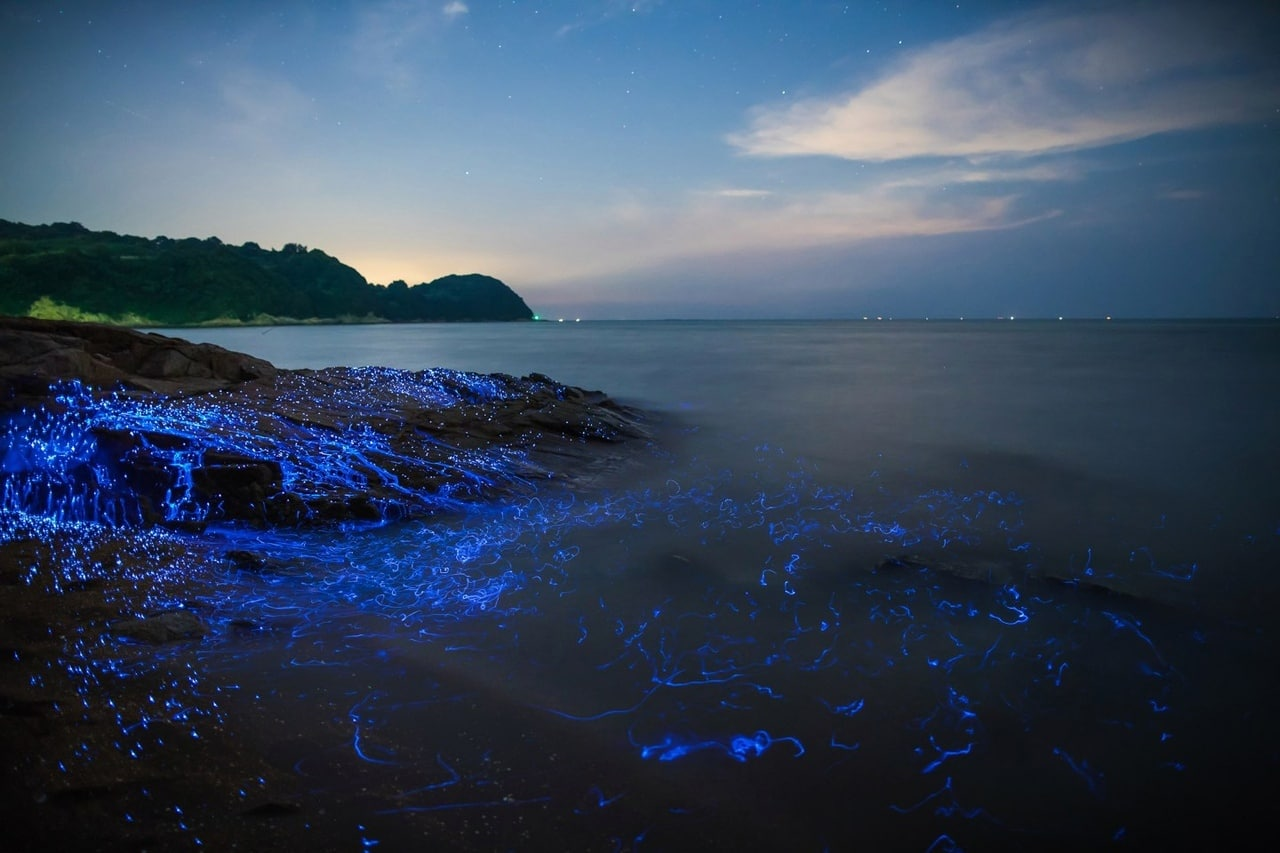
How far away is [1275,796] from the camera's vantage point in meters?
3.06

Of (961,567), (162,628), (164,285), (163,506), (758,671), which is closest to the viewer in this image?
(162,628)

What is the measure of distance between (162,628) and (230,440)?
361 cm

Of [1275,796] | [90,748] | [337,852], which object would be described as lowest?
[1275,796]

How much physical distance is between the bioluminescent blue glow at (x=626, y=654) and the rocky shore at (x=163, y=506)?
2.0 inches

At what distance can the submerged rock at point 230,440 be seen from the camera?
6.07 m

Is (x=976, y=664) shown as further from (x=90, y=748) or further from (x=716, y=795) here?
(x=90, y=748)

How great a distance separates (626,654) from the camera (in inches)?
170

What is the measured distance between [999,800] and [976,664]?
137cm

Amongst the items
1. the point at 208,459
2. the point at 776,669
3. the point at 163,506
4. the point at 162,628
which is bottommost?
the point at 776,669

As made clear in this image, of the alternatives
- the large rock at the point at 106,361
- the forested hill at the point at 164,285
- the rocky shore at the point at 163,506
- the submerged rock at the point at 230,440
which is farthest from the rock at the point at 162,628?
the forested hill at the point at 164,285

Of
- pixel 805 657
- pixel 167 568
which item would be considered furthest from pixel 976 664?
pixel 167 568

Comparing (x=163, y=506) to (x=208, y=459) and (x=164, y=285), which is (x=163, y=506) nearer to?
(x=208, y=459)

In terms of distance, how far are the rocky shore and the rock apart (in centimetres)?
2

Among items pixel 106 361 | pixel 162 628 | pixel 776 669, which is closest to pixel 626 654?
pixel 776 669
